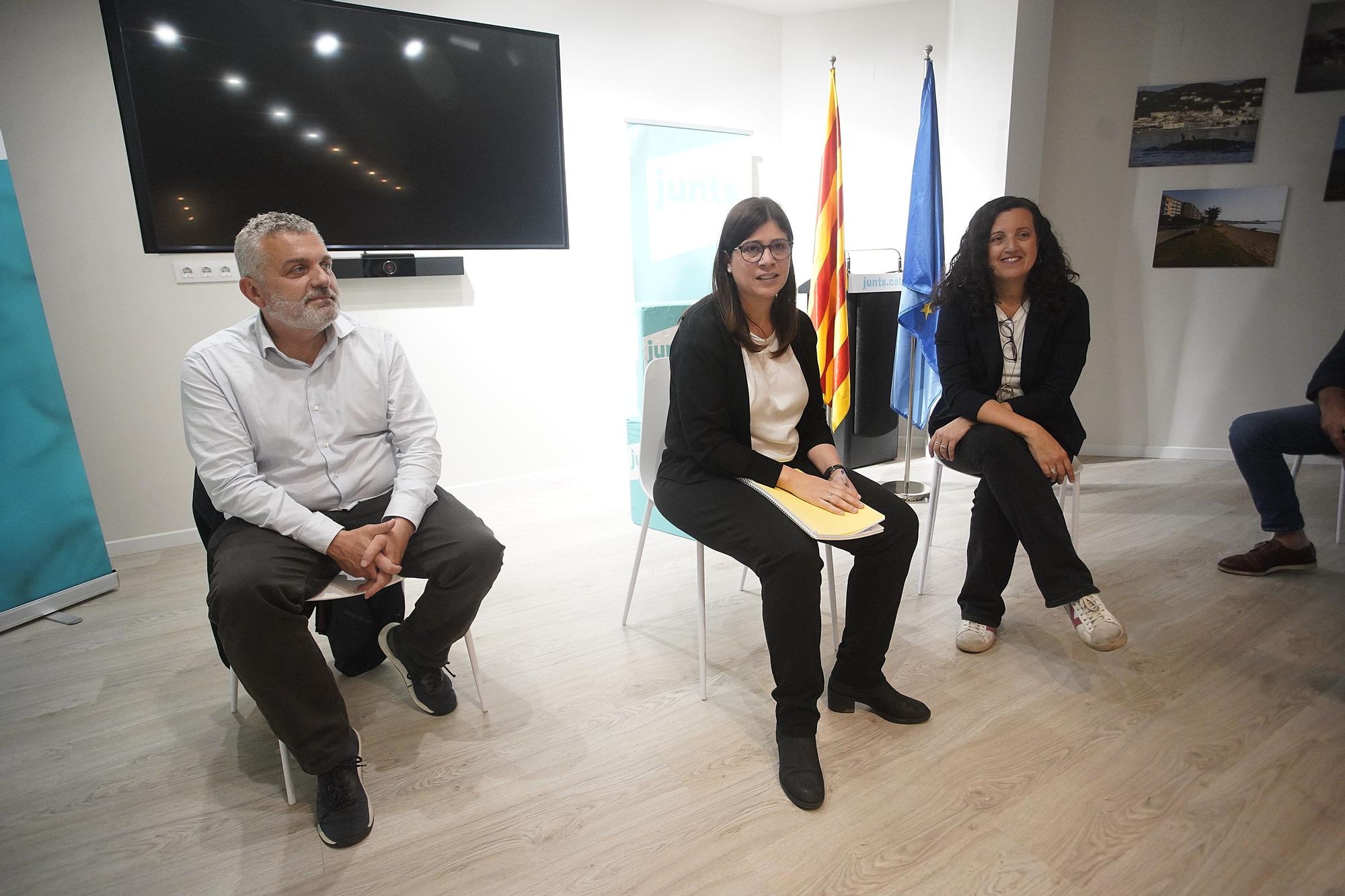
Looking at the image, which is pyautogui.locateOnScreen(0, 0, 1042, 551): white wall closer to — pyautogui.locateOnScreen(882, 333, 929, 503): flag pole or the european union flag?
the european union flag

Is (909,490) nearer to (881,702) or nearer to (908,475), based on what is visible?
(908,475)

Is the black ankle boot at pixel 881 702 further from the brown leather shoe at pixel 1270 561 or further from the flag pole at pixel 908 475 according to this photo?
the flag pole at pixel 908 475

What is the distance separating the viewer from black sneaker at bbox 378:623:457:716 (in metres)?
1.96

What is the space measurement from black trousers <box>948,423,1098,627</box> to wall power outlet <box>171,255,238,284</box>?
9.87ft

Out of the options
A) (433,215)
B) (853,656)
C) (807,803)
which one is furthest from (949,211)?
(807,803)

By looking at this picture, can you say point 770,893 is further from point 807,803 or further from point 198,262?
point 198,262

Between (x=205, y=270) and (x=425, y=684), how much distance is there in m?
2.23

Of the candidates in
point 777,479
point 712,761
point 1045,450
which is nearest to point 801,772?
point 712,761

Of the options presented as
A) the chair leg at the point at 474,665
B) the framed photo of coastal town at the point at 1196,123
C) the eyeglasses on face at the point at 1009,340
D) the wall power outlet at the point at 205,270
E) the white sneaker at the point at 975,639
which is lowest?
the white sneaker at the point at 975,639

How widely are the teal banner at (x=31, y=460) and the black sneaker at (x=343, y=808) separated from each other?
1786mm

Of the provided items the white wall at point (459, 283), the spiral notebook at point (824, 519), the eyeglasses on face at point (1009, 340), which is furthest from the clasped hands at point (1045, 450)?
the white wall at point (459, 283)

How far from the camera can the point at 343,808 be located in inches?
61.7

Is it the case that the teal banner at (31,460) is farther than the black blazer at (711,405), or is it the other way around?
the teal banner at (31,460)

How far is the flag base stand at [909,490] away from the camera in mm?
3562
